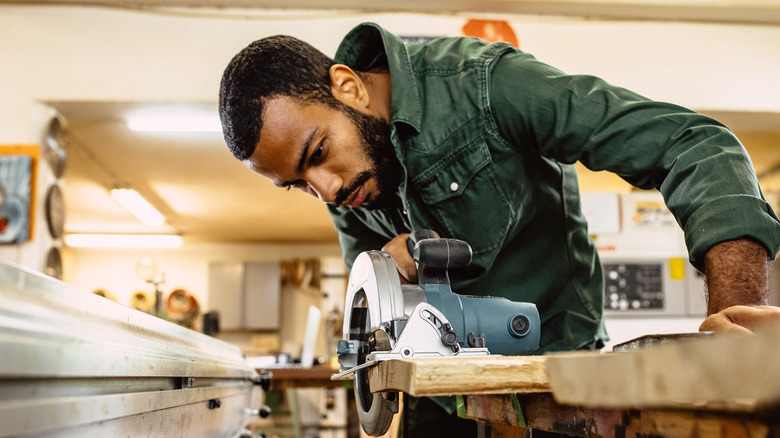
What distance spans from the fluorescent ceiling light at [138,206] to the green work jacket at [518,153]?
5.39 m

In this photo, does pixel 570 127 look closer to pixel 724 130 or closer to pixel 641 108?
pixel 641 108

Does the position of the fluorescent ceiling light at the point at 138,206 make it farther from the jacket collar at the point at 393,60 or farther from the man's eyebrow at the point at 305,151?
the man's eyebrow at the point at 305,151

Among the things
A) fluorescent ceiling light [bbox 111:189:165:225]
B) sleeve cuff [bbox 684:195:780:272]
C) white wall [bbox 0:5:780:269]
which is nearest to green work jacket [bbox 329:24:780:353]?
sleeve cuff [bbox 684:195:780:272]

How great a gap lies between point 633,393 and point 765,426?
78 mm

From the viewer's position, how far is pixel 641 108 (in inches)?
41.9

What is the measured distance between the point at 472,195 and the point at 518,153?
12cm

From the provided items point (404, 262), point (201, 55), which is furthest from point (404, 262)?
point (201, 55)

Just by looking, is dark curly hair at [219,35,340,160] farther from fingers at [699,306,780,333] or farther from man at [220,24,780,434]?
fingers at [699,306,780,333]

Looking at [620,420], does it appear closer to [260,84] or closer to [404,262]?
[404,262]

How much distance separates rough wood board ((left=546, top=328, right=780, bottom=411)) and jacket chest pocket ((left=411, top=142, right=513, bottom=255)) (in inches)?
34.0

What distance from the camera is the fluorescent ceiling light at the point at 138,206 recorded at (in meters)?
6.36

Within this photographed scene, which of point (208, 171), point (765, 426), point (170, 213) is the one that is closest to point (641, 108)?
point (765, 426)

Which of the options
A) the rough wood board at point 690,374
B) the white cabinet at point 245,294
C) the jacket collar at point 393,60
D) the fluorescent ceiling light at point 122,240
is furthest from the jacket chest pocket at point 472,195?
the white cabinet at point 245,294

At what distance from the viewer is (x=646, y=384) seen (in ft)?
1.21
